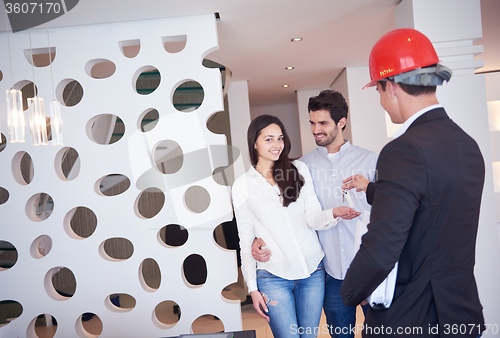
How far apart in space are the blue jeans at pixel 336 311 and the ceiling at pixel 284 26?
1.89 metres

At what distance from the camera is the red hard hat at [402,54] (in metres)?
1.14

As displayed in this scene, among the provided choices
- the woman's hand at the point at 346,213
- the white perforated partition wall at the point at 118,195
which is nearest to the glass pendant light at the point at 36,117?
the white perforated partition wall at the point at 118,195

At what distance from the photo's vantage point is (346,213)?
1760 millimetres

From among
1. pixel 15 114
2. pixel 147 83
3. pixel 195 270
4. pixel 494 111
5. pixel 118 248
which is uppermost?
pixel 147 83

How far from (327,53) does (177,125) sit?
7.36 ft

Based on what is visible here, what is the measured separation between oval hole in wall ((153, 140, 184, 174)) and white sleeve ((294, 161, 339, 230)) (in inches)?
109

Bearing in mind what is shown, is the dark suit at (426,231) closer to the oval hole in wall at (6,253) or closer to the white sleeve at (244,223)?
the white sleeve at (244,223)

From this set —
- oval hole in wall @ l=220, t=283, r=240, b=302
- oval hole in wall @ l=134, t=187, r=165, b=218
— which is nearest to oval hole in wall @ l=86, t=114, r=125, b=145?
oval hole in wall @ l=134, t=187, r=165, b=218

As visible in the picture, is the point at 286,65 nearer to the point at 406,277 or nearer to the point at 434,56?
the point at 434,56

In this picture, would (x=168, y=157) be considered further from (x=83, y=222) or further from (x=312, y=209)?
(x=312, y=209)

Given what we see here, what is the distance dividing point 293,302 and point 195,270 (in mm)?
2342

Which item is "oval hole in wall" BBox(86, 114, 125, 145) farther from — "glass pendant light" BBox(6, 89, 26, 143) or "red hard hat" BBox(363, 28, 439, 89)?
"red hard hat" BBox(363, 28, 439, 89)

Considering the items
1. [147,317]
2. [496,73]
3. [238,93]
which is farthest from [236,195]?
[496,73]

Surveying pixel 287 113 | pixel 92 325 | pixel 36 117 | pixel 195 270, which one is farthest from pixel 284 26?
pixel 287 113
